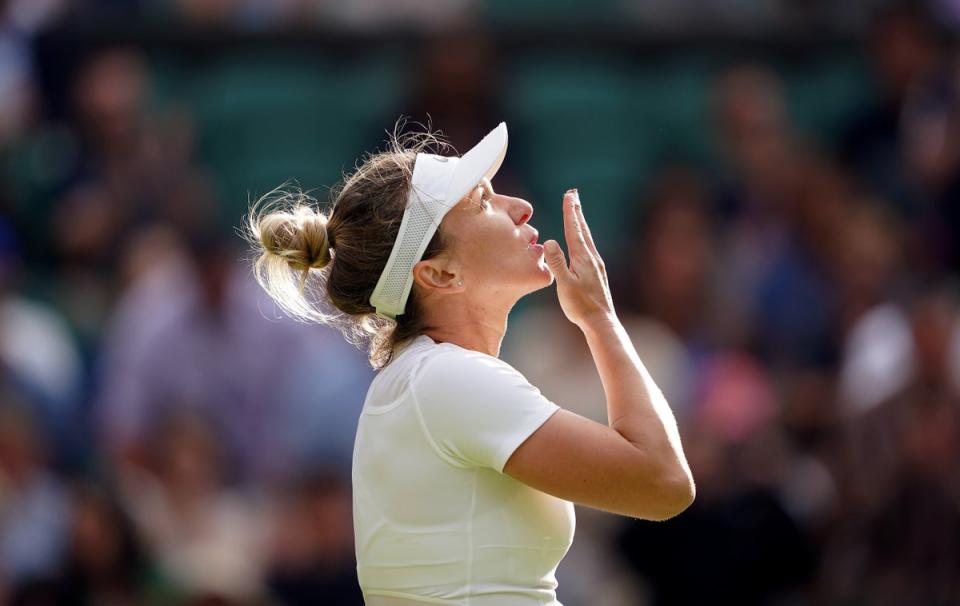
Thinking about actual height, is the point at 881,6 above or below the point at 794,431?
above

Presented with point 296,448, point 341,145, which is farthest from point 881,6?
point 296,448

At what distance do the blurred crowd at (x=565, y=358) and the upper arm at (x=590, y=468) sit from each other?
130 inches

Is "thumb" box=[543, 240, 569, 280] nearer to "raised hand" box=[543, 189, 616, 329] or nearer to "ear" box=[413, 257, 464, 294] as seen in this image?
"raised hand" box=[543, 189, 616, 329]

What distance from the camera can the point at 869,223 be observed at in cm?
715

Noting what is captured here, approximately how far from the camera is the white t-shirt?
2.71 metres

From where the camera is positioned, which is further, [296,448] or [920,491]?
[296,448]

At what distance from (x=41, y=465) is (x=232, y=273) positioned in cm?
122

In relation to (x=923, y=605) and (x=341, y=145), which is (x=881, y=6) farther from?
(x=923, y=605)

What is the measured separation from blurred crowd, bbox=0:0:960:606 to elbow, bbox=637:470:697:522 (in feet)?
10.7

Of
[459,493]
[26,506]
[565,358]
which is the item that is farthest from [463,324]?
[26,506]

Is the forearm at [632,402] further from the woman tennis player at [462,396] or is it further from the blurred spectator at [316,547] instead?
the blurred spectator at [316,547]

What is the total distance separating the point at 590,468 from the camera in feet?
8.75

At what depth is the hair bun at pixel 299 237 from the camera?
303 cm

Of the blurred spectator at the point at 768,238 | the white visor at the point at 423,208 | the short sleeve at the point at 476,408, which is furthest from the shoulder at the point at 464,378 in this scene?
the blurred spectator at the point at 768,238
